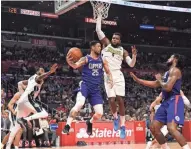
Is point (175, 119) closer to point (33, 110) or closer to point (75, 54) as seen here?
point (75, 54)

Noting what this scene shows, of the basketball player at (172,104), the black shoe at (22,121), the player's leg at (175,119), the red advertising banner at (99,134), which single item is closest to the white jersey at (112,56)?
the basketball player at (172,104)

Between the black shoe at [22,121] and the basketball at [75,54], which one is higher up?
the basketball at [75,54]

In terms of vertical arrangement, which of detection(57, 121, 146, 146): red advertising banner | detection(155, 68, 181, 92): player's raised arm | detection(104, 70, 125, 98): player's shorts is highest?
detection(155, 68, 181, 92): player's raised arm

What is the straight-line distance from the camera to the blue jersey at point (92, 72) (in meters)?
7.49

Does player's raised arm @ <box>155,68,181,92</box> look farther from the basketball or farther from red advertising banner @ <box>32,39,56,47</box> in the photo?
red advertising banner @ <box>32,39,56,47</box>

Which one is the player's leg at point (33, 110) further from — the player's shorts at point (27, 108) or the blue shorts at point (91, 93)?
the blue shorts at point (91, 93)

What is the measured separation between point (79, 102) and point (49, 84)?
1564 cm

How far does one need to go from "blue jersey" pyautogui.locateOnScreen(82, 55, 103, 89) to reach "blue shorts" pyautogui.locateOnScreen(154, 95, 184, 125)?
1930 millimetres

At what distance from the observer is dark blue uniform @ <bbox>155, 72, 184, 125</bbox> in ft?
18.9

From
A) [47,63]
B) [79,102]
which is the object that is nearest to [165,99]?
[79,102]

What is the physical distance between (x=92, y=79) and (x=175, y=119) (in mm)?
2288

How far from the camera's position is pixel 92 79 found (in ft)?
24.7

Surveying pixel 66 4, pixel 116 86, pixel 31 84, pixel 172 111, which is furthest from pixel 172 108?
pixel 66 4

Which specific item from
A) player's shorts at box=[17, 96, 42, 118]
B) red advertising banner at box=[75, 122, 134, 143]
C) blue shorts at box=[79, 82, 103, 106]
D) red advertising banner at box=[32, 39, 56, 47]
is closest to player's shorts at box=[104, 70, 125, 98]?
blue shorts at box=[79, 82, 103, 106]
